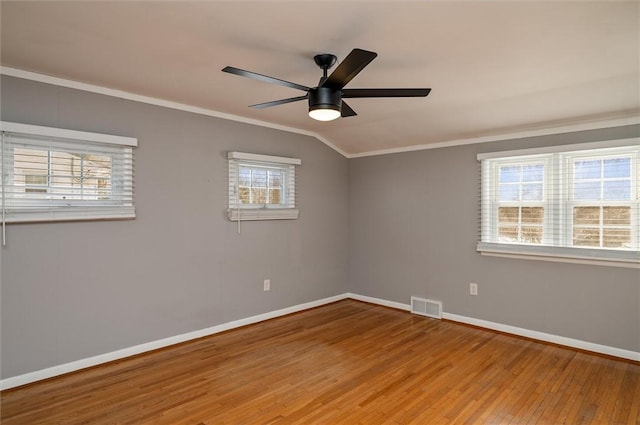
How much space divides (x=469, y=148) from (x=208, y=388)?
144 inches

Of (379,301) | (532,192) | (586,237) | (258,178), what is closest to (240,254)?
(258,178)

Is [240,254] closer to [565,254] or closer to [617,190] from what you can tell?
[565,254]

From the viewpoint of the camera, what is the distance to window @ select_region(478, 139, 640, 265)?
334 cm

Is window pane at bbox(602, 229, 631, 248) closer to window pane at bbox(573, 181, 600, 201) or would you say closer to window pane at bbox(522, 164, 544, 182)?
window pane at bbox(573, 181, 600, 201)

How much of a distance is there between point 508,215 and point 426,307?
1.49m

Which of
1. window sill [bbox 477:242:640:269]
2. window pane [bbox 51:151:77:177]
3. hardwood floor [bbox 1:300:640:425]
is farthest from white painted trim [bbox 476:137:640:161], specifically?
window pane [bbox 51:151:77:177]

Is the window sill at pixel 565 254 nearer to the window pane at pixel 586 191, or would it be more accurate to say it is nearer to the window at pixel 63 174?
the window pane at pixel 586 191

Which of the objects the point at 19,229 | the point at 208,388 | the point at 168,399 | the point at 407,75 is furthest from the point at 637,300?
the point at 19,229

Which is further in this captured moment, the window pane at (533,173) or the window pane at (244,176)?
the window pane at (244,176)

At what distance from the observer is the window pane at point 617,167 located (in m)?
3.35

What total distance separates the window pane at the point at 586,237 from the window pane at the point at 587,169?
1.67 ft

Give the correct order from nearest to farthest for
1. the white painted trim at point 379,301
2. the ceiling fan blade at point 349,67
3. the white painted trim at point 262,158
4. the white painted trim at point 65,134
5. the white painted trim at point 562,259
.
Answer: the ceiling fan blade at point 349,67, the white painted trim at point 65,134, the white painted trim at point 562,259, the white painted trim at point 262,158, the white painted trim at point 379,301

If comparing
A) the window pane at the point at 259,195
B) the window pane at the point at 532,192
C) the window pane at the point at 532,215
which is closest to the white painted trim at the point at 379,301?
the window pane at the point at 532,215

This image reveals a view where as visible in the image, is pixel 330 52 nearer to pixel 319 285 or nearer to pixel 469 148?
pixel 469 148
